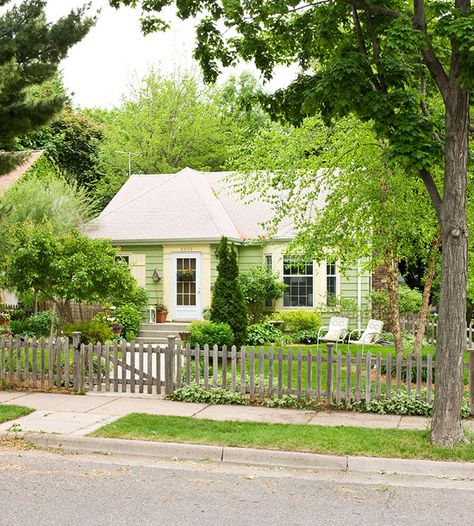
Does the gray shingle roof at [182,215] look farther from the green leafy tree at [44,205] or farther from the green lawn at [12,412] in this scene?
the green lawn at [12,412]

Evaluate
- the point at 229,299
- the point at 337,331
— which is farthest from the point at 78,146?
the point at 337,331

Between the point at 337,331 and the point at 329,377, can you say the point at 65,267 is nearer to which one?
the point at 329,377

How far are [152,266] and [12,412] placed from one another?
13.4 m

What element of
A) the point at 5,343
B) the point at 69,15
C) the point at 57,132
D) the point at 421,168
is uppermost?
the point at 57,132

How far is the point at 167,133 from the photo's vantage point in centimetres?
4100

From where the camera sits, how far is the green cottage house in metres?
22.8

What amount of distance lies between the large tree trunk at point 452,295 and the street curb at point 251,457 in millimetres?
748

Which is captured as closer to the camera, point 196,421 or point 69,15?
point 196,421

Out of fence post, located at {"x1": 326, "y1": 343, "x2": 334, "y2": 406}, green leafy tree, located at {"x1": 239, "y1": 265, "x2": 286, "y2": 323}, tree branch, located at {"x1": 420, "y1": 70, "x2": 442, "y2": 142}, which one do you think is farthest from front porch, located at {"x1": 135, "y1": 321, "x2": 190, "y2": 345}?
tree branch, located at {"x1": 420, "y1": 70, "x2": 442, "y2": 142}

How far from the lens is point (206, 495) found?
6.74 m

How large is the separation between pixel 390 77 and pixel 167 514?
6.04 metres

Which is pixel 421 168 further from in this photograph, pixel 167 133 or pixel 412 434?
pixel 167 133

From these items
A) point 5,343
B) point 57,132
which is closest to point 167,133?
point 57,132

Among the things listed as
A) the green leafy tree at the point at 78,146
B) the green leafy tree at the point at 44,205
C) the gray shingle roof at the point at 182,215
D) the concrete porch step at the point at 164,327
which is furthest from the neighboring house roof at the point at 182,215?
the green leafy tree at the point at 78,146
